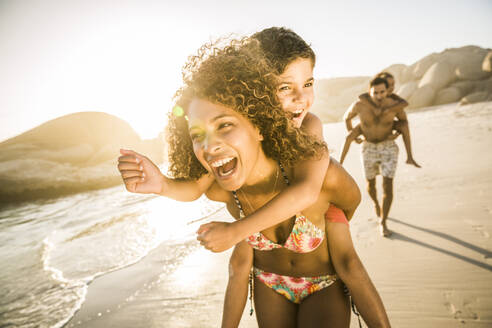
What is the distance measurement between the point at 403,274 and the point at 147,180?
356cm

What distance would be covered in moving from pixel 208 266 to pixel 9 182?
20.0m

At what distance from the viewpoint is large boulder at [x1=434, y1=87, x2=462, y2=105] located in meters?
25.4

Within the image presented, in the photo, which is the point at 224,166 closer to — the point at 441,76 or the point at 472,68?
the point at 441,76

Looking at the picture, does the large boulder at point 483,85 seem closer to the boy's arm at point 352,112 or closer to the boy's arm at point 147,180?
the boy's arm at point 352,112

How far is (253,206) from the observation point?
1812 millimetres

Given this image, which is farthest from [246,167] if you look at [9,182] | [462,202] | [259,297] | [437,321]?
[9,182]

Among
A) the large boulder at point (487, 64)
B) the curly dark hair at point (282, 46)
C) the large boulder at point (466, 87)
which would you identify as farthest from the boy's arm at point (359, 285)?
the large boulder at point (487, 64)

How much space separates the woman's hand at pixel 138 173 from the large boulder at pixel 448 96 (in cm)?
3404

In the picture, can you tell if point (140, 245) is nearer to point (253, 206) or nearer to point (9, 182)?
point (253, 206)

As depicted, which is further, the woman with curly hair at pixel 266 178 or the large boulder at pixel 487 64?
the large boulder at pixel 487 64

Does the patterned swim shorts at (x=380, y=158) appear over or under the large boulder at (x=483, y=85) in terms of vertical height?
over

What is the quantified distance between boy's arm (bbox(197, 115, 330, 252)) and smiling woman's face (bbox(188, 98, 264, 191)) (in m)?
0.25

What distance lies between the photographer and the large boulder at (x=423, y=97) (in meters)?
27.1

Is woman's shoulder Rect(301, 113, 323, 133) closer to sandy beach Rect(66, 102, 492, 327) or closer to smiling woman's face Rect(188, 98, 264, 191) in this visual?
smiling woman's face Rect(188, 98, 264, 191)
